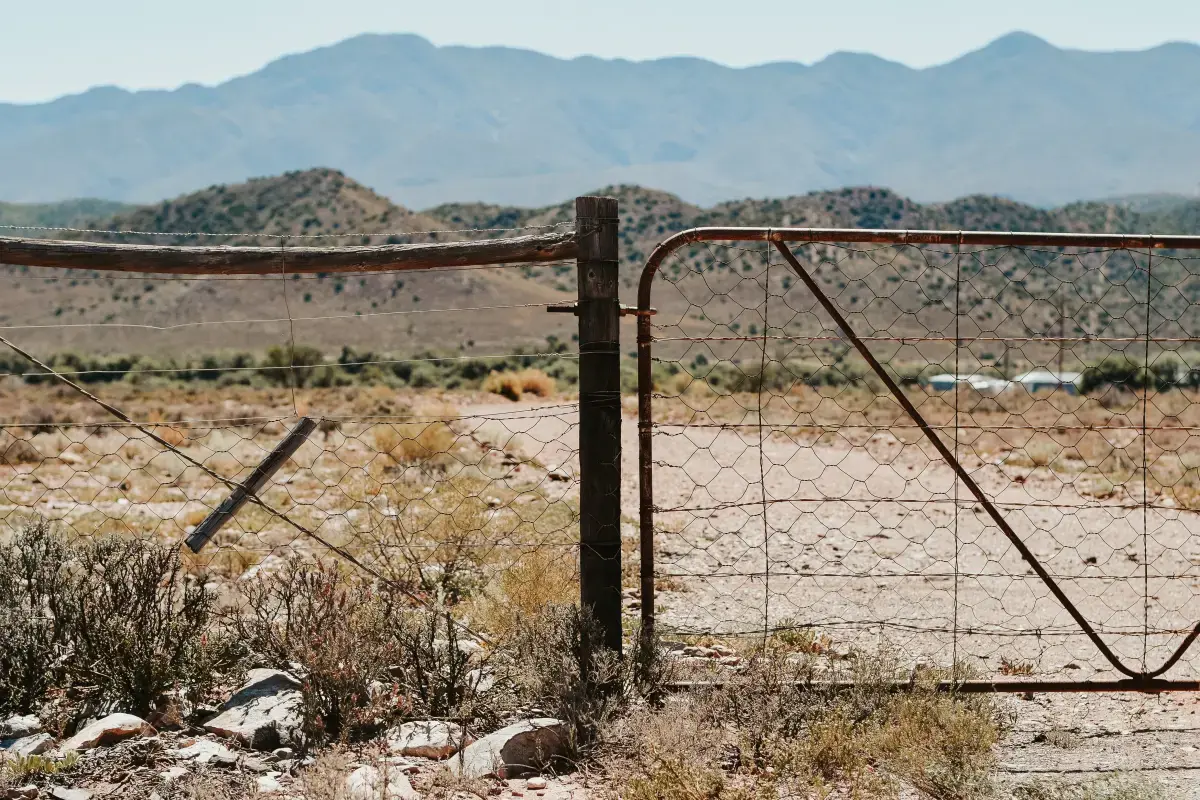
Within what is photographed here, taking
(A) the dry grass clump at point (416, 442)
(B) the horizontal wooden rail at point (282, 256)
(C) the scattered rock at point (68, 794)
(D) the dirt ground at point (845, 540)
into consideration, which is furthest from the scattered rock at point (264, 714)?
(A) the dry grass clump at point (416, 442)

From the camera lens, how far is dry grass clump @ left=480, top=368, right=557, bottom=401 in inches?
1151

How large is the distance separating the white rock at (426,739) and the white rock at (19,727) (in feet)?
5.21

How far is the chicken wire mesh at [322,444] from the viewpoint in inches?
305

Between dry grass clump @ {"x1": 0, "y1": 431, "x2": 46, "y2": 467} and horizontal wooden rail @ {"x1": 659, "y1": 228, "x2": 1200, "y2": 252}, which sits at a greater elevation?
horizontal wooden rail @ {"x1": 659, "y1": 228, "x2": 1200, "y2": 252}

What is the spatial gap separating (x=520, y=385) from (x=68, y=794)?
25.1 metres

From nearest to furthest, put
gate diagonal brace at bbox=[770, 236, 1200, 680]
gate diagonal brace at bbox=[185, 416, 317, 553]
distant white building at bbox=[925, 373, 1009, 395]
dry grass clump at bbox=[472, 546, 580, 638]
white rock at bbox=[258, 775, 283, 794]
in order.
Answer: white rock at bbox=[258, 775, 283, 794] < gate diagonal brace at bbox=[770, 236, 1200, 680] < gate diagonal brace at bbox=[185, 416, 317, 553] < dry grass clump at bbox=[472, 546, 580, 638] < distant white building at bbox=[925, 373, 1009, 395]

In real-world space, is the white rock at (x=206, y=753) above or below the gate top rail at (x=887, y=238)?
below

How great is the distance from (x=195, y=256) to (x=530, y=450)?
465 inches

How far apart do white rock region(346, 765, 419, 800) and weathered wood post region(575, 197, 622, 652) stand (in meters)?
1.28

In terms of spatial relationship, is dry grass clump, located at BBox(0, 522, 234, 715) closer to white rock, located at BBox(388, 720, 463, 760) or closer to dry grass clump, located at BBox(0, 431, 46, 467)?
white rock, located at BBox(388, 720, 463, 760)

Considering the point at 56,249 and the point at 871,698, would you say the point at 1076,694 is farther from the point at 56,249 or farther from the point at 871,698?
the point at 56,249

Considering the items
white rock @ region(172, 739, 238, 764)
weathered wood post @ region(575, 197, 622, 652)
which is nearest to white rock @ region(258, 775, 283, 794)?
white rock @ region(172, 739, 238, 764)

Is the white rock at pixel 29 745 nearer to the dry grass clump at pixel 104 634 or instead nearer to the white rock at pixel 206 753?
the dry grass clump at pixel 104 634

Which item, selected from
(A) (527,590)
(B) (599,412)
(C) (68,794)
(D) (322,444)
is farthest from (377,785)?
(D) (322,444)
